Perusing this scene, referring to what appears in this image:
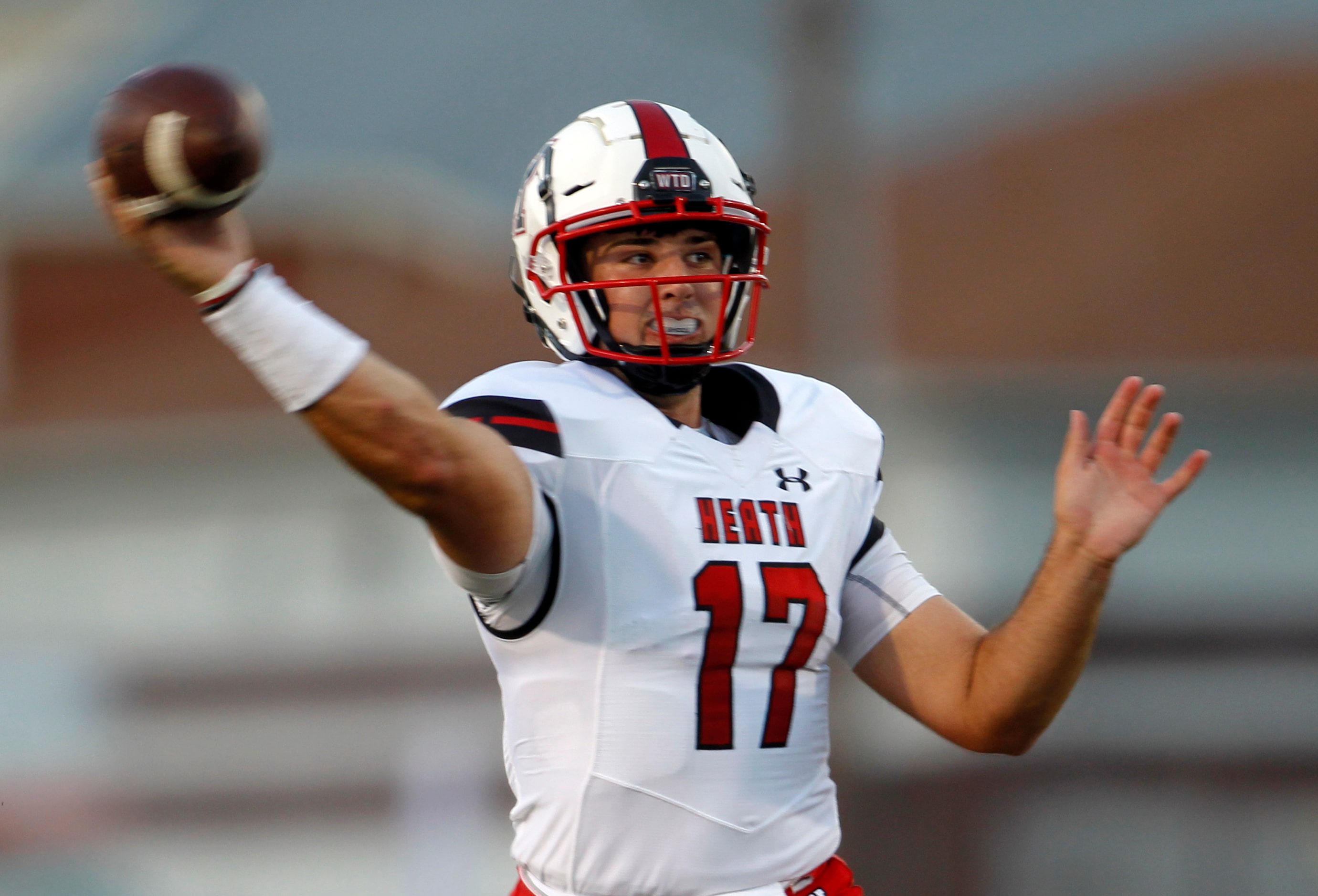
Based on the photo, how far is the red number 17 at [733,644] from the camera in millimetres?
2537

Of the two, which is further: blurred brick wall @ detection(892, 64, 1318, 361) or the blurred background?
blurred brick wall @ detection(892, 64, 1318, 361)

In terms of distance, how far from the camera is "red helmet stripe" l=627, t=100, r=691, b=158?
2.89 m

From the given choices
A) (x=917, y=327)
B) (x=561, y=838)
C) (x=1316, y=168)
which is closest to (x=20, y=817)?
(x=561, y=838)

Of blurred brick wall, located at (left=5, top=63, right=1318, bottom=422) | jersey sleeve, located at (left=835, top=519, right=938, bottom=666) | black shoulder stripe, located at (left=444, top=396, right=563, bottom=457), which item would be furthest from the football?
blurred brick wall, located at (left=5, top=63, right=1318, bottom=422)

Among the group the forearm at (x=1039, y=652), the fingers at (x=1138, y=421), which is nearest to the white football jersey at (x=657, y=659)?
the forearm at (x=1039, y=652)

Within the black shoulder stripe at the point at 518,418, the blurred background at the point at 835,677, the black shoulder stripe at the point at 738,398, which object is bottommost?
the blurred background at the point at 835,677

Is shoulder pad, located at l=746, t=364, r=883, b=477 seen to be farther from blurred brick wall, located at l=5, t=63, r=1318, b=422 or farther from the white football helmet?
blurred brick wall, located at l=5, t=63, r=1318, b=422

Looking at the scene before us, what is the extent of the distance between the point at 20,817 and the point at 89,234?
13.4 m

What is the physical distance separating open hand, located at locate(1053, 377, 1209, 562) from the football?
1.38 m

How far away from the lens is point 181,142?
2.00 meters

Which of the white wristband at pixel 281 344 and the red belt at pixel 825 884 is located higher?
the white wristband at pixel 281 344

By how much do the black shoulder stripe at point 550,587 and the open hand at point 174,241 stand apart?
2.17ft

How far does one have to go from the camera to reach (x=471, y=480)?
2199mm

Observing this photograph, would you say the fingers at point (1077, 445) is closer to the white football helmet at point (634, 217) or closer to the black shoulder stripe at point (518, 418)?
the white football helmet at point (634, 217)
